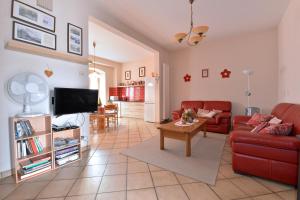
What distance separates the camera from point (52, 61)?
7.90 ft

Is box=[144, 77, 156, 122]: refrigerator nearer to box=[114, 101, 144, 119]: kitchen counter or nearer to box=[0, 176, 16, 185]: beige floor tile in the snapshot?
box=[114, 101, 144, 119]: kitchen counter

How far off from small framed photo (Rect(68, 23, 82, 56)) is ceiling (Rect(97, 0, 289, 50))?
0.78m

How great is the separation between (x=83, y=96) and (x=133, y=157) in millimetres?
1455

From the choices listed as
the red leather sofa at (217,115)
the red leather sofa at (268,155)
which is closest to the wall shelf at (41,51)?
the red leather sofa at (268,155)

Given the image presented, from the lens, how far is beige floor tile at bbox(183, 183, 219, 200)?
1603 mm

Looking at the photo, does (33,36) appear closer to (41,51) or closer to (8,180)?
(41,51)

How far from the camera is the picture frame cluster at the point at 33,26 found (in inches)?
79.0

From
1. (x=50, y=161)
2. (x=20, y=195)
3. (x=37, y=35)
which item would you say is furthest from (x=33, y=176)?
(x=37, y=35)

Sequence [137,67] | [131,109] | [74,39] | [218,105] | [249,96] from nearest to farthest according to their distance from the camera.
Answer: [74,39] < [249,96] < [218,105] < [131,109] < [137,67]

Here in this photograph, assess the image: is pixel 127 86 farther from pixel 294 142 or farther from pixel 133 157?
pixel 294 142

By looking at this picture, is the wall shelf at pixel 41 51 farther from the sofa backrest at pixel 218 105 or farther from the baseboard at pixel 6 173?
the sofa backrest at pixel 218 105

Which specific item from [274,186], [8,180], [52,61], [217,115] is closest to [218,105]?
[217,115]

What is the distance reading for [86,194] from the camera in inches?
65.7

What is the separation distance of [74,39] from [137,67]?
4834mm
